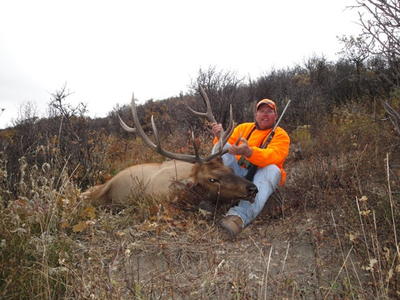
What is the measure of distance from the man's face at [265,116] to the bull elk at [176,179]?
55cm

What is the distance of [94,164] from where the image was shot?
548 centimetres

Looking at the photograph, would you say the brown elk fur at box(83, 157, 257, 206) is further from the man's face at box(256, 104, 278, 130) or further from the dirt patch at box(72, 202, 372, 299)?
the man's face at box(256, 104, 278, 130)

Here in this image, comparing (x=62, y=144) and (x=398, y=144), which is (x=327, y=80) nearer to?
(x=398, y=144)

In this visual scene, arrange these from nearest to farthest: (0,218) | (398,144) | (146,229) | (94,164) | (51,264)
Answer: (51,264) < (0,218) < (146,229) < (398,144) < (94,164)

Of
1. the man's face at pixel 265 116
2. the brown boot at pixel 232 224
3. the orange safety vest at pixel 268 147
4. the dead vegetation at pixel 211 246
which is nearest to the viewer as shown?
the dead vegetation at pixel 211 246

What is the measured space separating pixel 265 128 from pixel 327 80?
634 centimetres

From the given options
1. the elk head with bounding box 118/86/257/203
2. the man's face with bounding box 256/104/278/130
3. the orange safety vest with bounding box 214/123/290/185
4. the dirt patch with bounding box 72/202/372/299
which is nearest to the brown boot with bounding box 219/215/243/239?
the dirt patch with bounding box 72/202/372/299

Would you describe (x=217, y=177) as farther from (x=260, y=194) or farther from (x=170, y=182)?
(x=170, y=182)

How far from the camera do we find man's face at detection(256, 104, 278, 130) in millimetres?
4574

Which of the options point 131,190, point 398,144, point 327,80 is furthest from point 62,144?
point 327,80

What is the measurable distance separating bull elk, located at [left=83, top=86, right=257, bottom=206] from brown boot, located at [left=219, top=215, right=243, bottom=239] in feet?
1.23

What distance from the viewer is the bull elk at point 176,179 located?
12.8 ft

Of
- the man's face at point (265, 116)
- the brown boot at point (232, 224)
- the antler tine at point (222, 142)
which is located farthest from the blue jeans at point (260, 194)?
the man's face at point (265, 116)

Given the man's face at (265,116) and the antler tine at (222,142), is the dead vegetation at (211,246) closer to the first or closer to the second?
the antler tine at (222,142)
